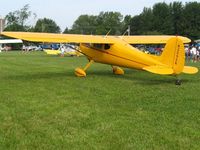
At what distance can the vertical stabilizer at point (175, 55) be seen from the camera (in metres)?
13.3

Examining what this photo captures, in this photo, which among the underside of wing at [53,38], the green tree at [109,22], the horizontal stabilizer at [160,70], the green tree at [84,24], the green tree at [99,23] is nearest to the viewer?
the horizontal stabilizer at [160,70]

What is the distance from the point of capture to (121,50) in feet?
52.3

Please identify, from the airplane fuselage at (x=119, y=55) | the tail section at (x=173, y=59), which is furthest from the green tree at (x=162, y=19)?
the tail section at (x=173, y=59)

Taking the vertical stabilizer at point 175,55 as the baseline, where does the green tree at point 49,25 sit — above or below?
above

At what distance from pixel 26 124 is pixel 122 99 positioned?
3473 mm

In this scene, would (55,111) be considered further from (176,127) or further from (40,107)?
(176,127)

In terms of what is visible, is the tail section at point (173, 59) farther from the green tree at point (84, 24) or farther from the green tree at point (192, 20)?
the green tree at point (84, 24)

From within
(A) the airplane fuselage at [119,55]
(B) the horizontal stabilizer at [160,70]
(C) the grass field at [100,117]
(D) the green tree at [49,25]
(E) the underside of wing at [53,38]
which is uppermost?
(D) the green tree at [49,25]

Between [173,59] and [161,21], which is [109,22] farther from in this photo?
[173,59]

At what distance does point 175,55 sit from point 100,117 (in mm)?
6115

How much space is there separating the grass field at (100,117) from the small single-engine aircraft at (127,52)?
2.74 ft

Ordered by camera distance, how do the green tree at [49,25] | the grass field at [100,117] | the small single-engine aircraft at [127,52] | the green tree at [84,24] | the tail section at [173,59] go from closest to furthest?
the grass field at [100,117] → the tail section at [173,59] → the small single-engine aircraft at [127,52] → the green tree at [84,24] → the green tree at [49,25]

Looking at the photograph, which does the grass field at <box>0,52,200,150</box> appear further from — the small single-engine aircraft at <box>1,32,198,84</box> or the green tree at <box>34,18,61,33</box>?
the green tree at <box>34,18,61,33</box>

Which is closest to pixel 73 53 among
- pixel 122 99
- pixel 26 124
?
pixel 122 99
